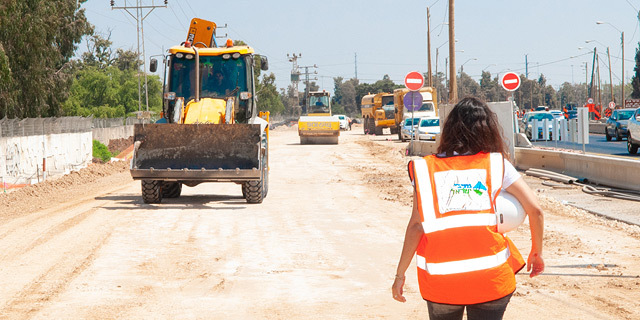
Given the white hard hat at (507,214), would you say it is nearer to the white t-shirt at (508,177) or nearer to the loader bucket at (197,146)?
the white t-shirt at (508,177)

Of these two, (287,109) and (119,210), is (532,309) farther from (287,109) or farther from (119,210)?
(287,109)

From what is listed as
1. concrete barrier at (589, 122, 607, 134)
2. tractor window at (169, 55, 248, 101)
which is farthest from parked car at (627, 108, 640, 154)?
concrete barrier at (589, 122, 607, 134)

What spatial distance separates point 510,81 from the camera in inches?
915

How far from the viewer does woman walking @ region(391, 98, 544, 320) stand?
369 centimetres

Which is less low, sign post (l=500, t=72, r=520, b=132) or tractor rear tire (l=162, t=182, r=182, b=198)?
sign post (l=500, t=72, r=520, b=132)

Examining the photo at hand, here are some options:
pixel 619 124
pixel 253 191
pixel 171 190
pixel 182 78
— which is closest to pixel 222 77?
pixel 182 78

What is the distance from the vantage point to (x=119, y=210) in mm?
15203

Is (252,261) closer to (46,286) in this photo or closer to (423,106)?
(46,286)

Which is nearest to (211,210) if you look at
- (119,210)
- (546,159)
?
(119,210)

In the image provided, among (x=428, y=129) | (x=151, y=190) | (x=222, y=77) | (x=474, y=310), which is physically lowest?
(x=151, y=190)

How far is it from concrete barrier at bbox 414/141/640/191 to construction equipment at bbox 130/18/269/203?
7.36 m

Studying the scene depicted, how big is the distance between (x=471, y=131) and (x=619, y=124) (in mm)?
41380

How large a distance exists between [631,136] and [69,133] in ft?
69.4

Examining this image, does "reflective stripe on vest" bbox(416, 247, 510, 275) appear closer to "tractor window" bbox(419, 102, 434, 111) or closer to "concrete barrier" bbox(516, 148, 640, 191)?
"concrete barrier" bbox(516, 148, 640, 191)
